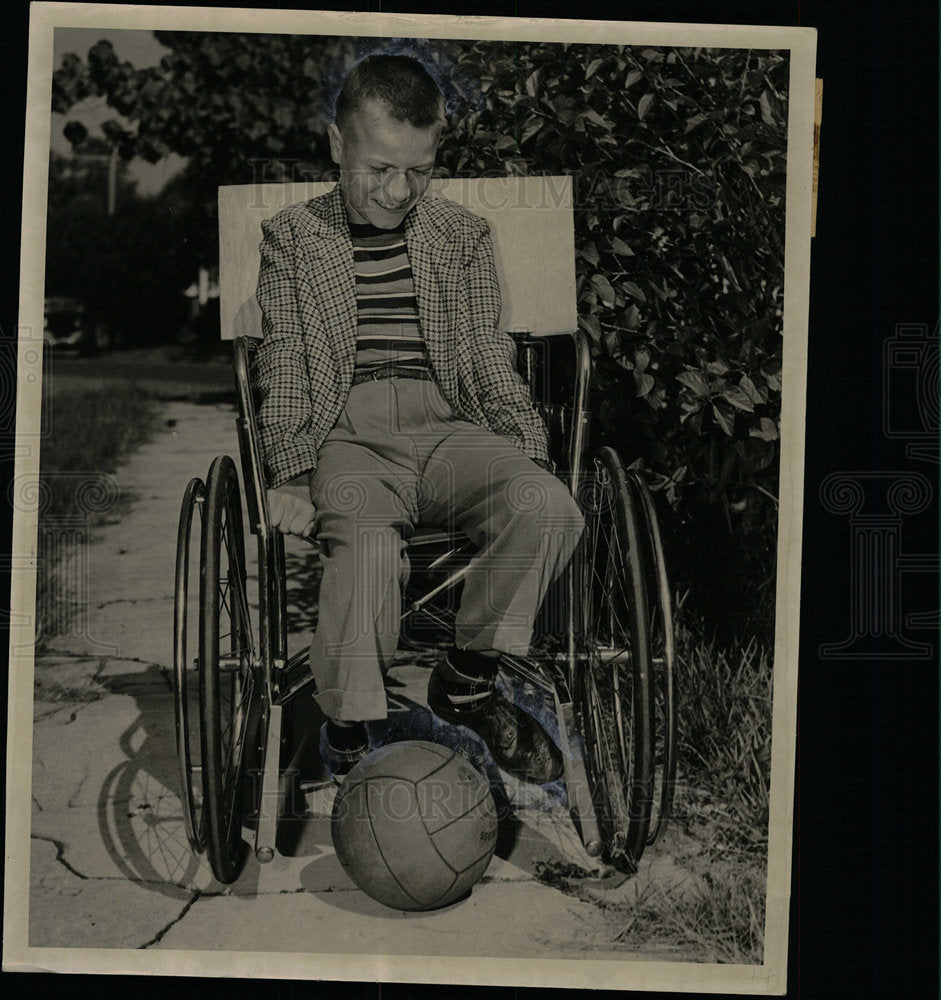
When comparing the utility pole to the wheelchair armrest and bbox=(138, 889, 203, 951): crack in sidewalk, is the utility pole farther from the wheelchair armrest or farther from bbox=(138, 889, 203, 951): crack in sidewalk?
bbox=(138, 889, 203, 951): crack in sidewalk

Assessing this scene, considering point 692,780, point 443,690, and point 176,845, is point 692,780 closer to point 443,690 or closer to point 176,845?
point 443,690

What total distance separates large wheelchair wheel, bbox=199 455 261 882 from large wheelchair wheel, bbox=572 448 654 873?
963 mm

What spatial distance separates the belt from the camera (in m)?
3.03

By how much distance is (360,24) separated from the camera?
3.04 meters

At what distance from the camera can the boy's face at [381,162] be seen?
2988 mm

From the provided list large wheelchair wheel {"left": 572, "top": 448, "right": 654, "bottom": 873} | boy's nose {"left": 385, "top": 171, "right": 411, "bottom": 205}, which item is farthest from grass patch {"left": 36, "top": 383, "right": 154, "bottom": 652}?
large wheelchair wheel {"left": 572, "top": 448, "right": 654, "bottom": 873}

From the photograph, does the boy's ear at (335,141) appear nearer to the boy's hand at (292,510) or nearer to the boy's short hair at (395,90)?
the boy's short hair at (395,90)

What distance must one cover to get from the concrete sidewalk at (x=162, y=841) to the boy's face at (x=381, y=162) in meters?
0.72

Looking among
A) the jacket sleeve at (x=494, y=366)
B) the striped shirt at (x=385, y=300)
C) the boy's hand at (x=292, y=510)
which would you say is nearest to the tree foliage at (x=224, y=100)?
the striped shirt at (x=385, y=300)

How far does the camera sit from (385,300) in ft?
9.96

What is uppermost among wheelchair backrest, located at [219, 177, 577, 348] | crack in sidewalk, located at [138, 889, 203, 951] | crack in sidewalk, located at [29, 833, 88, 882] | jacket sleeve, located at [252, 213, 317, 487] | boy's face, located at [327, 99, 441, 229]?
boy's face, located at [327, 99, 441, 229]

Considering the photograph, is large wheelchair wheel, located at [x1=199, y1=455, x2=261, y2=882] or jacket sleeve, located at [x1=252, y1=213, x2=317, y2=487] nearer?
large wheelchair wheel, located at [x1=199, y1=455, x2=261, y2=882]

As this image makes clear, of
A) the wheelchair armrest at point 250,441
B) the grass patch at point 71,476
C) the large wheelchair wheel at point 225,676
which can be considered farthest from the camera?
the grass patch at point 71,476

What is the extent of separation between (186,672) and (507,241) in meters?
1.50
